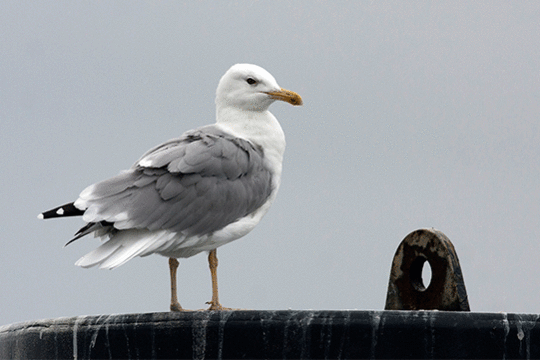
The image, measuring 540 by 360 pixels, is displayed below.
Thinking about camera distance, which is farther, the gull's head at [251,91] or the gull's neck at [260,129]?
the gull's head at [251,91]

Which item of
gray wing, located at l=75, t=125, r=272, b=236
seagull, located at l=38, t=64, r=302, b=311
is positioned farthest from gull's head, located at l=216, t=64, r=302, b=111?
gray wing, located at l=75, t=125, r=272, b=236

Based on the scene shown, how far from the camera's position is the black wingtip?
195 inches

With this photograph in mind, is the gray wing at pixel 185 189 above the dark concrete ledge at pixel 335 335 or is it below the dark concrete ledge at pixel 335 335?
above

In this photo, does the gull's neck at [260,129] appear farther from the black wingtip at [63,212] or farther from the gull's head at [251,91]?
the black wingtip at [63,212]

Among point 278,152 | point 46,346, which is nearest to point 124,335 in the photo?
point 46,346

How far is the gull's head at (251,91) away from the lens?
604cm

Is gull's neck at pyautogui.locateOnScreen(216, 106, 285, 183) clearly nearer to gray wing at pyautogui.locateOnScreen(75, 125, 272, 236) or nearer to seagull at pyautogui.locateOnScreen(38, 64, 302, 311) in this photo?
seagull at pyautogui.locateOnScreen(38, 64, 302, 311)

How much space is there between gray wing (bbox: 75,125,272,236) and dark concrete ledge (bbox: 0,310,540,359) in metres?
1.25

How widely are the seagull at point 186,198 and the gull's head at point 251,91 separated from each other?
198mm

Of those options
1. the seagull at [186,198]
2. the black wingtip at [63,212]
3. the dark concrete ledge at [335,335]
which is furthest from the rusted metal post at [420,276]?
the black wingtip at [63,212]

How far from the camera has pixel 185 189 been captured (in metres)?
5.26

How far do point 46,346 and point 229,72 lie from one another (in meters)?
2.61

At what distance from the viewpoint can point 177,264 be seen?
18.6ft

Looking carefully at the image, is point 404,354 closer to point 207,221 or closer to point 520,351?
point 520,351
